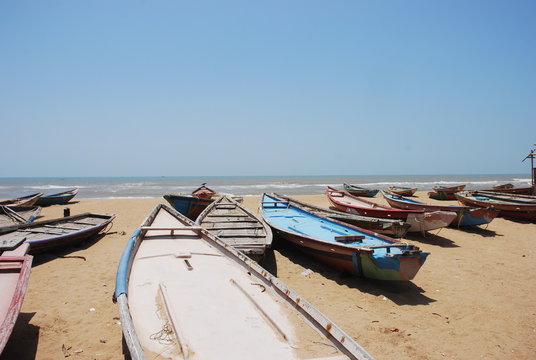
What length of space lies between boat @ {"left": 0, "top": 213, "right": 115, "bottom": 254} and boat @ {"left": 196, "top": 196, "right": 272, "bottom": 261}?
3.60 m

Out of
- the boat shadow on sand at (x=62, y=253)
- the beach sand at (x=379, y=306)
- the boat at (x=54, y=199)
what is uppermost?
the boat at (x=54, y=199)

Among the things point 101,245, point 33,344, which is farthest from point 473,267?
point 101,245

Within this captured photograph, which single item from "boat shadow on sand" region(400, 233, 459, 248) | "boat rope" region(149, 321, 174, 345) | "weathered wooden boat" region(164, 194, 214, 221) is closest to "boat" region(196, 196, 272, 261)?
"weathered wooden boat" region(164, 194, 214, 221)

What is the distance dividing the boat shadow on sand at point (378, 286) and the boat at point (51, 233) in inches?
252

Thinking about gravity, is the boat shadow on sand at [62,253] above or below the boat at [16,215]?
below

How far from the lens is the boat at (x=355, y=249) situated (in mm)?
5855

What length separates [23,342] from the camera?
436cm

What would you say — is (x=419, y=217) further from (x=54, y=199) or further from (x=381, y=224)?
(x=54, y=199)

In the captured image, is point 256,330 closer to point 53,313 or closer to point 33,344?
point 33,344

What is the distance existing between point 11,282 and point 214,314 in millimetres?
2942

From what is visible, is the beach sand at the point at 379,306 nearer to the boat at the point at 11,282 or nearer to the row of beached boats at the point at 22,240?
the row of beached boats at the point at 22,240

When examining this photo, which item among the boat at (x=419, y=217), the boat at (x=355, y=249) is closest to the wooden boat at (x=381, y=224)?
the boat at (x=419, y=217)

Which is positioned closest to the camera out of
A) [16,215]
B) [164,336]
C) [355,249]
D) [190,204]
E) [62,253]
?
[164,336]

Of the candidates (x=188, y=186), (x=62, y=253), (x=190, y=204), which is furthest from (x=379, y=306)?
(x=188, y=186)
